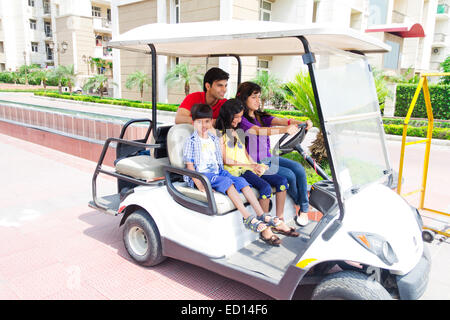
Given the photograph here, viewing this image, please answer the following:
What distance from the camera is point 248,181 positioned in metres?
3.08

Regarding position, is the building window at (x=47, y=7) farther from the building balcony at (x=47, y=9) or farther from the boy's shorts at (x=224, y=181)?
the boy's shorts at (x=224, y=181)

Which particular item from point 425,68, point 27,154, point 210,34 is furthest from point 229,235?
point 425,68

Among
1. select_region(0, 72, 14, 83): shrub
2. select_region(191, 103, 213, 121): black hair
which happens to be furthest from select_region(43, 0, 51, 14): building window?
select_region(191, 103, 213, 121): black hair

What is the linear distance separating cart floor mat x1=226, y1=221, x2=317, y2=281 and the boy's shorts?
48 cm

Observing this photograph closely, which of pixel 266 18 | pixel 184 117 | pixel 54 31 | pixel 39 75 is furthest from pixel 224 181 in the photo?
pixel 54 31

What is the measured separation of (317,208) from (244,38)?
139cm

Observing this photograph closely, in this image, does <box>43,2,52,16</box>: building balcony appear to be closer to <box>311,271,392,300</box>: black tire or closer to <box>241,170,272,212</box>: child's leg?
<box>241,170,272,212</box>: child's leg

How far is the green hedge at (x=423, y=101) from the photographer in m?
15.9

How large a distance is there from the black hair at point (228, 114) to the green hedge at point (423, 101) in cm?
1524

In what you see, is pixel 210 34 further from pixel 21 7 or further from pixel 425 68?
pixel 21 7

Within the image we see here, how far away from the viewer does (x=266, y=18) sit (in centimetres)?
2080

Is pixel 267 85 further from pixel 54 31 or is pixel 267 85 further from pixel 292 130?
pixel 54 31

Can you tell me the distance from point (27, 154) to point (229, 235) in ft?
22.1

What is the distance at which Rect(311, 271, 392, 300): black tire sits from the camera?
80.4 inches
